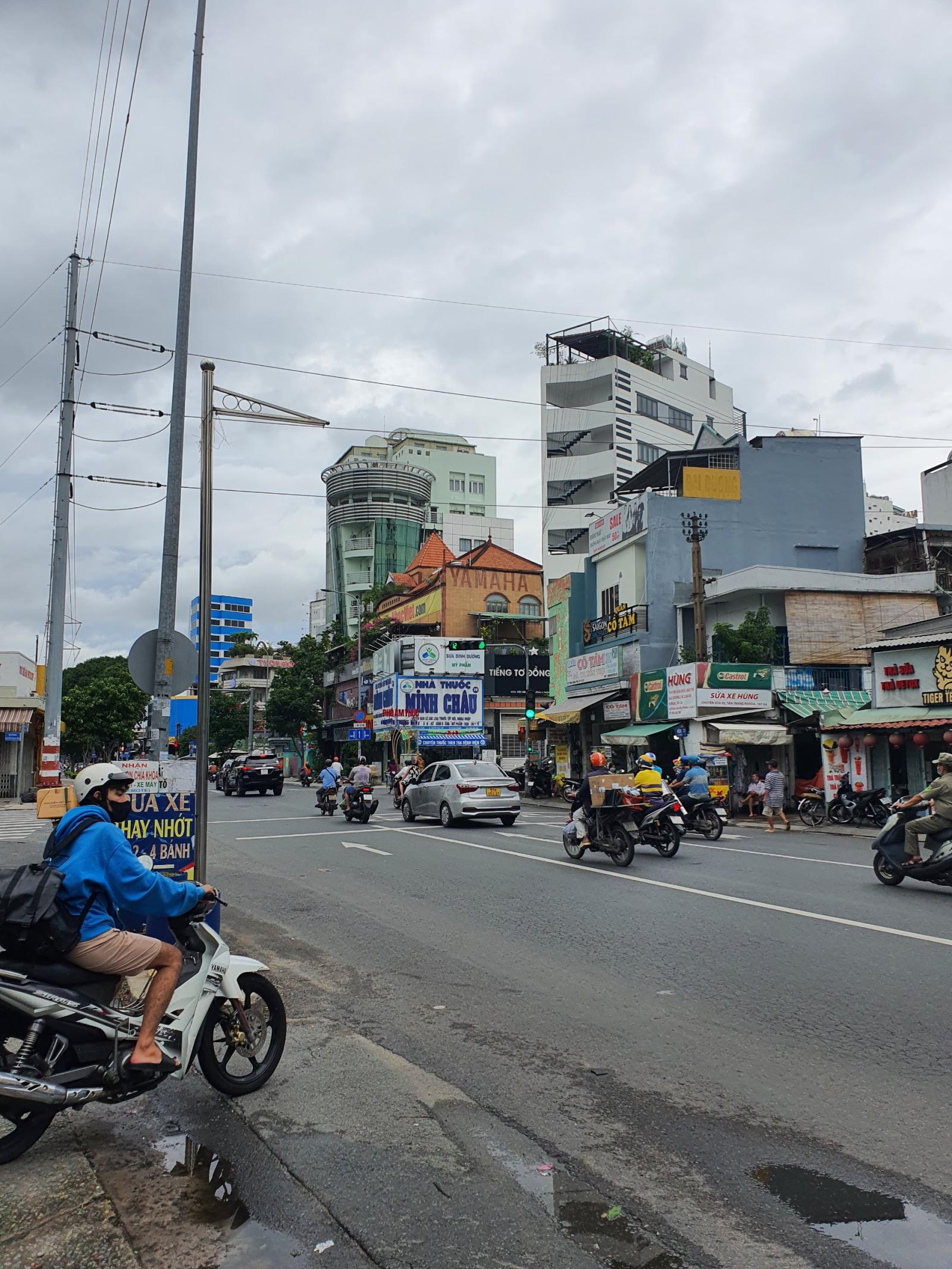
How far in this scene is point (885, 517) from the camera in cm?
6303

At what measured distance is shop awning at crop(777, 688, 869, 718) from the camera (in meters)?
28.7

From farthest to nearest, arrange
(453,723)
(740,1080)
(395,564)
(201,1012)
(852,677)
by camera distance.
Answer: (395,564)
(453,723)
(852,677)
(740,1080)
(201,1012)

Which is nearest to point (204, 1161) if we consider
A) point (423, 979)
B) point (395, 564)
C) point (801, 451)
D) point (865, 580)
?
point (423, 979)

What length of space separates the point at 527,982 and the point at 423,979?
2.75 ft

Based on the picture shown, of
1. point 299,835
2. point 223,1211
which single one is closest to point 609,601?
point 299,835

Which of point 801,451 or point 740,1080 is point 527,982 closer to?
point 740,1080

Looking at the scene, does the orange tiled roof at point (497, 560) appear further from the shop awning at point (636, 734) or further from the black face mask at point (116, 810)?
the black face mask at point (116, 810)

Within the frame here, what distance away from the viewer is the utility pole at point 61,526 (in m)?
20.6

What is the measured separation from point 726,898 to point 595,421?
213 ft

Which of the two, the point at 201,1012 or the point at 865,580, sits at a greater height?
the point at 865,580

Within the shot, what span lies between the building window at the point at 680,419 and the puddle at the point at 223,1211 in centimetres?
7827

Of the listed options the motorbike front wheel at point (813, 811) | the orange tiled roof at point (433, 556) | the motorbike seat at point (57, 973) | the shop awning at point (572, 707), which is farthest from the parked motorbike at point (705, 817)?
the orange tiled roof at point (433, 556)

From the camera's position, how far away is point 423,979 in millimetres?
7957

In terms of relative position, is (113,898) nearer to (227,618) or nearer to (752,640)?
(752,640)
